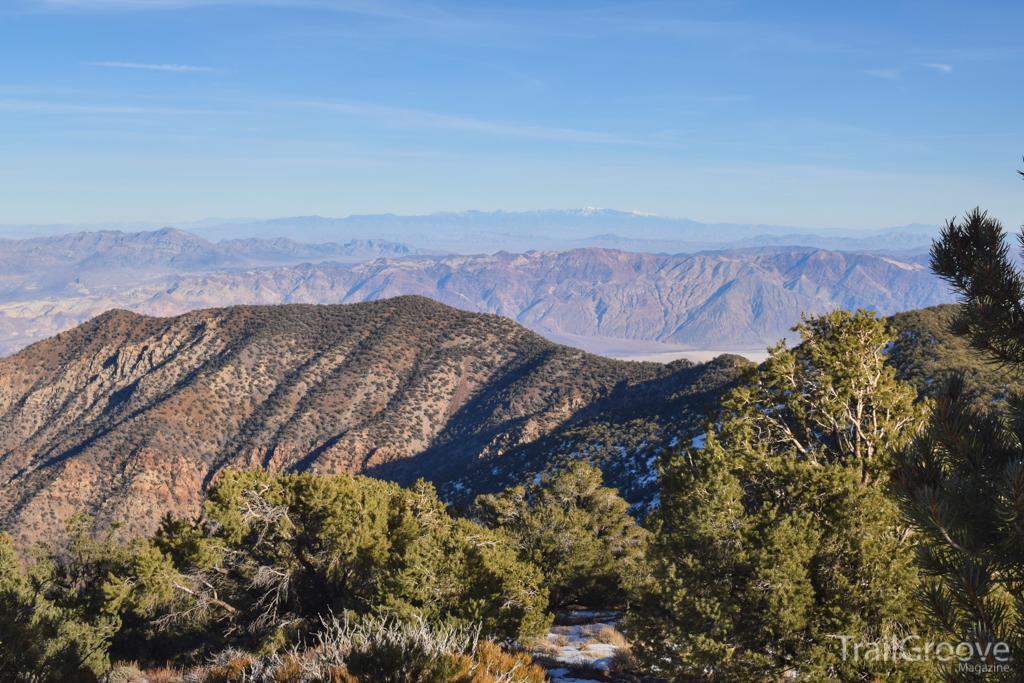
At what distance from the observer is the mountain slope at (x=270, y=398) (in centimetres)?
7619

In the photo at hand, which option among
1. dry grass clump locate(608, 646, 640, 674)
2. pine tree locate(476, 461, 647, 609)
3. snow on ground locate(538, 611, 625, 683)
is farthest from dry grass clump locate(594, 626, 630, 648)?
dry grass clump locate(608, 646, 640, 674)

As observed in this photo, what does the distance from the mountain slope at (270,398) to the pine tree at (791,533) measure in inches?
2429

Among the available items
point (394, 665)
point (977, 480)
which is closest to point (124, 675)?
point (394, 665)

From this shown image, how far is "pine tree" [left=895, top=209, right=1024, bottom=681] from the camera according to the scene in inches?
199

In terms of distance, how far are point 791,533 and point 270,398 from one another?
97272 mm

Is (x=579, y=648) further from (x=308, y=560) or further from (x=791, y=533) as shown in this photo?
(x=791, y=533)

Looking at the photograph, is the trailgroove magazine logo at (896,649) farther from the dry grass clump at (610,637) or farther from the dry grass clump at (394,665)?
the dry grass clump at (610,637)

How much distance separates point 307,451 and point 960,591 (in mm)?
88618

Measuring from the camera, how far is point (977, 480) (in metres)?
5.48

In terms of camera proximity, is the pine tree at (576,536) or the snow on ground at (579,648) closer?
the snow on ground at (579,648)

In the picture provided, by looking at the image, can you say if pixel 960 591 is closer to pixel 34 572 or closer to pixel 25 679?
pixel 25 679

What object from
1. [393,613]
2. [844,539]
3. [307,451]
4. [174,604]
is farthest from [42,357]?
[844,539]

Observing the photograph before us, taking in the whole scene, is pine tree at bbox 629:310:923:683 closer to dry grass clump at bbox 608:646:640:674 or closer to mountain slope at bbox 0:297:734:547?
dry grass clump at bbox 608:646:640:674

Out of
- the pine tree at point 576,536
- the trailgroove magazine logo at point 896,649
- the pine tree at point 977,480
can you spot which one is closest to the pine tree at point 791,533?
the trailgroove magazine logo at point 896,649
